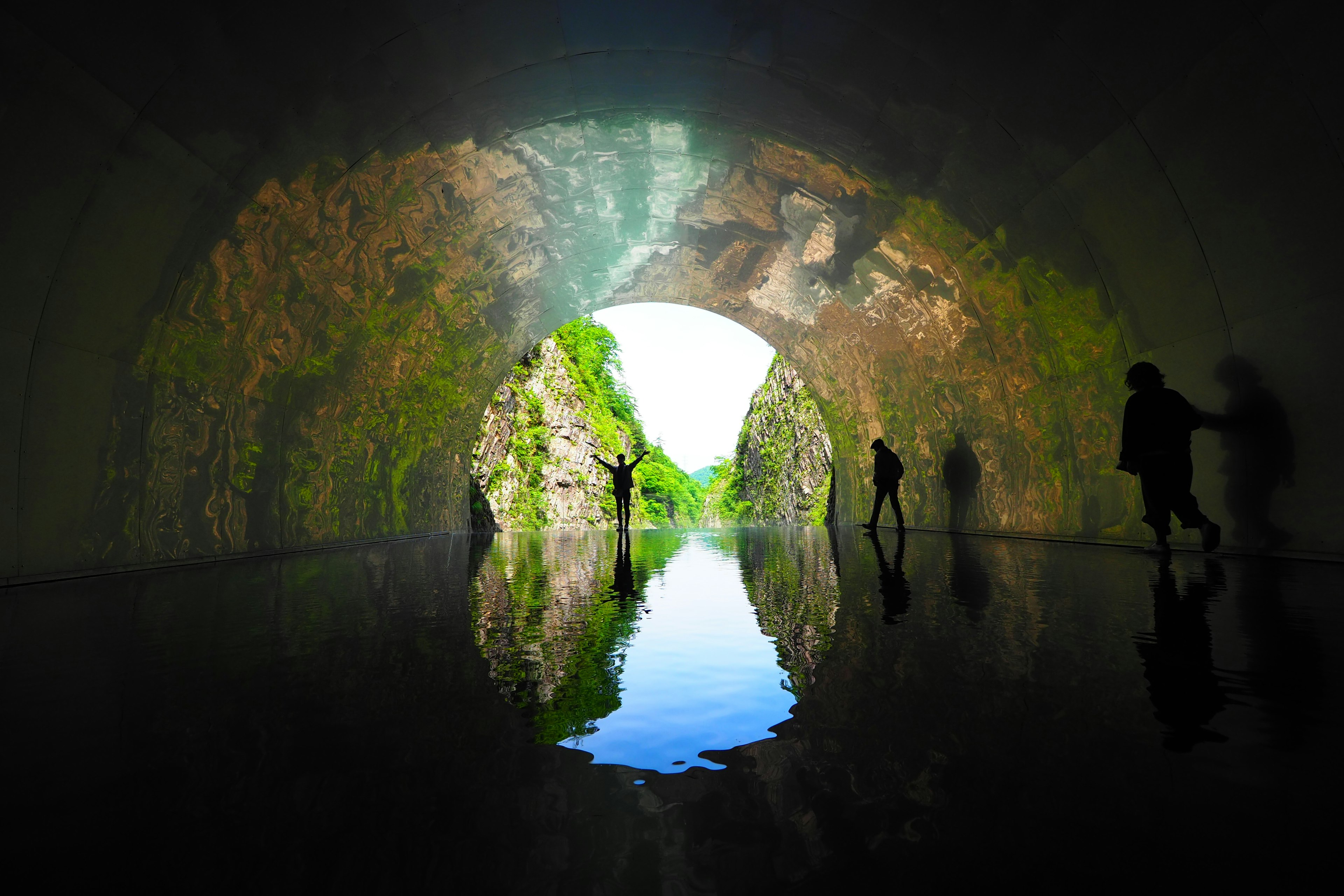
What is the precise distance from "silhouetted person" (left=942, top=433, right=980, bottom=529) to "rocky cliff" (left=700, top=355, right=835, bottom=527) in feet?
35.3

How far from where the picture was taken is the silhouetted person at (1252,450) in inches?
261

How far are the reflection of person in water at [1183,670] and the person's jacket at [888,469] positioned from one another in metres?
10.1

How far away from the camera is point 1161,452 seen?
738 centimetres

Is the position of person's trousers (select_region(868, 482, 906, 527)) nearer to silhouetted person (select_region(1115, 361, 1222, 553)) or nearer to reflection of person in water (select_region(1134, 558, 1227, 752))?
silhouetted person (select_region(1115, 361, 1222, 553))

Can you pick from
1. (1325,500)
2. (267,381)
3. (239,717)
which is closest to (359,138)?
(267,381)

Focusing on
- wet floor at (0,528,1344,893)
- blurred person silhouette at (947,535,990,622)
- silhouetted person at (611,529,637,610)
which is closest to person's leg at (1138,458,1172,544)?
blurred person silhouette at (947,535,990,622)

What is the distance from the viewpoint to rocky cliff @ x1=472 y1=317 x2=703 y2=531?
30703mm

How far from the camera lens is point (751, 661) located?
122 inches

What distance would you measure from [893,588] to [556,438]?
98.7 feet

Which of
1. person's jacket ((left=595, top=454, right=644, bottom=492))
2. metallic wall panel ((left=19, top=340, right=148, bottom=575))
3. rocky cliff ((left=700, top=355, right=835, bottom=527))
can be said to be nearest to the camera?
metallic wall panel ((left=19, top=340, right=148, bottom=575))

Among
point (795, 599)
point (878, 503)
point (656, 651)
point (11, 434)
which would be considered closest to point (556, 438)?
point (878, 503)

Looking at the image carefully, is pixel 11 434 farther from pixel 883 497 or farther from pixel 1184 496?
pixel 883 497

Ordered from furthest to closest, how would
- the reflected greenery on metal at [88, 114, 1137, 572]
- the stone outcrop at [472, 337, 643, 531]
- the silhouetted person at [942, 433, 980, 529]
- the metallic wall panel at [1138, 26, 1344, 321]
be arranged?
the stone outcrop at [472, 337, 643, 531] → the silhouetted person at [942, 433, 980, 529] → the reflected greenery on metal at [88, 114, 1137, 572] → the metallic wall panel at [1138, 26, 1344, 321]

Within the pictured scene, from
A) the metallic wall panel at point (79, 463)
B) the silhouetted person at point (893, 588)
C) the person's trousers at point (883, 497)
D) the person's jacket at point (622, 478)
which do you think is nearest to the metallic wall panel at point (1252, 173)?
the silhouetted person at point (893, 588)
